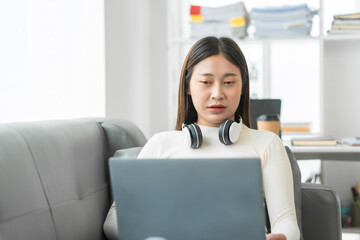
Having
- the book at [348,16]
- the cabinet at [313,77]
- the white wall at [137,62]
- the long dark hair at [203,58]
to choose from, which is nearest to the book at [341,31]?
the book at [348,16]

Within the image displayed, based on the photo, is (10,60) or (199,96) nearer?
(199,96)

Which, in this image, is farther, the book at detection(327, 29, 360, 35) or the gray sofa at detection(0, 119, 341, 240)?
the book at detection(327, 29, 360, 35)

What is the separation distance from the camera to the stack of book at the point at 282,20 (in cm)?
325

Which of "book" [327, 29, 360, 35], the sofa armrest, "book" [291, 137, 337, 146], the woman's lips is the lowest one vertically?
the sofa armrest

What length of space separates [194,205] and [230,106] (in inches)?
22.5

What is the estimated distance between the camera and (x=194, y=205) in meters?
0.81

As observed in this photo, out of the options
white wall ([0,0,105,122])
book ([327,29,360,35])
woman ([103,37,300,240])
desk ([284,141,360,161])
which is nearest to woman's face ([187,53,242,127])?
woman ([103,37,300,240])

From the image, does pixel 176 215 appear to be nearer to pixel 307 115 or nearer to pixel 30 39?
pixel 30 39

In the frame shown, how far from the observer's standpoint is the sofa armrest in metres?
1.51

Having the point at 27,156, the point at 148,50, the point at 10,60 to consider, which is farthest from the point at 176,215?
the point at 148,50

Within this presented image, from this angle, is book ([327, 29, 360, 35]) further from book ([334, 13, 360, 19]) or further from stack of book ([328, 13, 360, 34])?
book ([334, 13, 360, 19])

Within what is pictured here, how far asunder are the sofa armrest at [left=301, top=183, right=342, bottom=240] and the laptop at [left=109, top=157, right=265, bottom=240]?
78 centimetres

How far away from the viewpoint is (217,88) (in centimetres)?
131

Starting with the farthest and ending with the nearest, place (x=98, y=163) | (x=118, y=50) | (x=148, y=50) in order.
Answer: (x=148, y=50) → (x=118, y=50) → (x=98, y=163)
